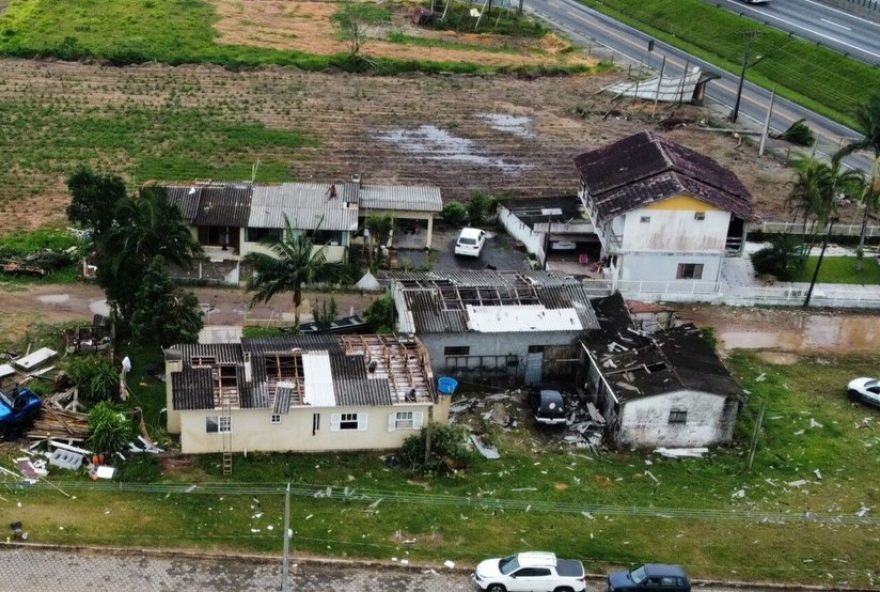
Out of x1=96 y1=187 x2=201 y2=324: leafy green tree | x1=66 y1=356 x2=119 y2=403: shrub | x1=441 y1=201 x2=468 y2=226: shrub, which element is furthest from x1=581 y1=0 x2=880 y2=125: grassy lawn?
x1=66 y1=356 x2=119 y2=403: shrub

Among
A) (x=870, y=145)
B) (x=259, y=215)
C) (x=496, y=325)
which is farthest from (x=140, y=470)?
(x=870, y=145)

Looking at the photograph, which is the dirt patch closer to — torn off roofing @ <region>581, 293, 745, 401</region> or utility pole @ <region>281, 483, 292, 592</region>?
torn off roofing @ <region>581, 293, 745, 401</region>

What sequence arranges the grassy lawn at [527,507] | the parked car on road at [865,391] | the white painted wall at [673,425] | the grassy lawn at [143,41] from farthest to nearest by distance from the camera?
the grassy lawn at [143,41], the parked car on road at [865,391], the white painted wall at [673,425], the grassy lawn at [527,507]

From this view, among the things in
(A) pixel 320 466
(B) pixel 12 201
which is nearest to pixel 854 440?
(A) pixel 320 466

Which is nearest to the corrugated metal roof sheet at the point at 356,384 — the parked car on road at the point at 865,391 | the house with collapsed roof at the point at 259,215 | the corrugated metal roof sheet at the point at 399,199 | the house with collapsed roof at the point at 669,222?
the house with collapsed roof at the point at 259,215

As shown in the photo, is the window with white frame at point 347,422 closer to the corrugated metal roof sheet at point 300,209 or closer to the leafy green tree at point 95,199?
the leafy green tree at point 95,199

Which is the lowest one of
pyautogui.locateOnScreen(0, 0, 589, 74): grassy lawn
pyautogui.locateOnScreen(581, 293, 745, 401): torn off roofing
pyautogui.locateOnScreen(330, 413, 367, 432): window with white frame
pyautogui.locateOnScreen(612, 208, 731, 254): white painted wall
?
pyautogui.locateOnScreen(330, 413, 367, 432): window with white frame
